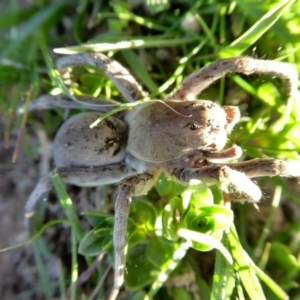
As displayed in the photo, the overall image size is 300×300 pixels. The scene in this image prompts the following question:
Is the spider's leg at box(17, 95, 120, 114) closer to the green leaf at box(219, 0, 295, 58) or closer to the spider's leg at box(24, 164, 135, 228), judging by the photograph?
the spider's leg at box(24, 164, 135, 228)

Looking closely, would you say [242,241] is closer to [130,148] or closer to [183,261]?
[183,261]

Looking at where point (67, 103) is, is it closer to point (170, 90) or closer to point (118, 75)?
point (118, 75)

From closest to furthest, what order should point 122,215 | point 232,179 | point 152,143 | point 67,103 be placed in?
point 232,179, point 122,215, point 152,143, point 67,103

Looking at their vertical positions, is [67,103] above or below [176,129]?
above

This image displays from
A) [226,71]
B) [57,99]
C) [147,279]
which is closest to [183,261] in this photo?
[147,279]

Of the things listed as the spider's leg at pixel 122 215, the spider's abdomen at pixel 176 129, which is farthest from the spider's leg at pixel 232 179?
the spider's leg at pixel 122 215

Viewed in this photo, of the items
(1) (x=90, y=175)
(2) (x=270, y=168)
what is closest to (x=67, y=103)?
(1) (x=90, y=175)

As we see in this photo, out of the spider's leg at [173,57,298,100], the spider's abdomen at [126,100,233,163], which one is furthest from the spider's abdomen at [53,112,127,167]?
the spider's leg at [173,57,298,100]
